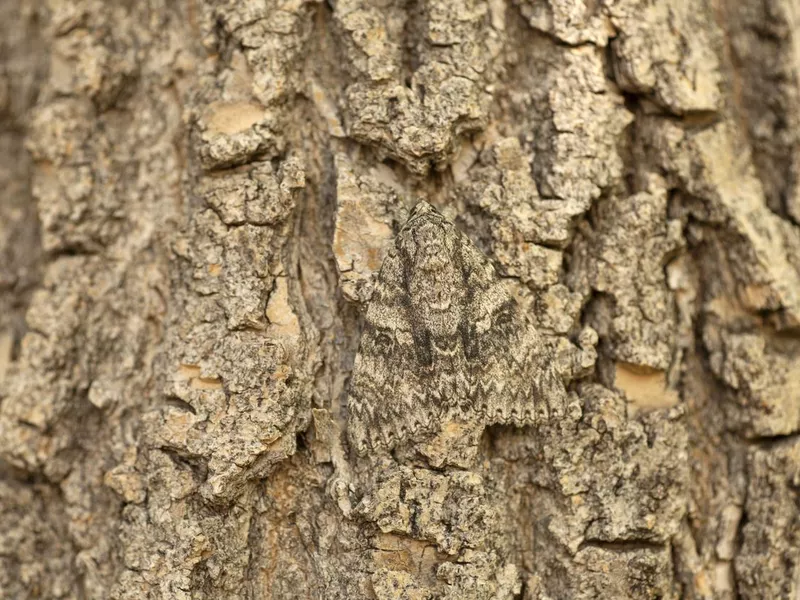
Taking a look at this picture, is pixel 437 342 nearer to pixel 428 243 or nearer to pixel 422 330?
pixel 422 330

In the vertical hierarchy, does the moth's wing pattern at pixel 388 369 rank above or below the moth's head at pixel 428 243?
below

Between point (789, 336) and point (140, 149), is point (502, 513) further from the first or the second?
point (140, 149)

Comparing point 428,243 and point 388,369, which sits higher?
point 428,243

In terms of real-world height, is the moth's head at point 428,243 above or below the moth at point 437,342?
above

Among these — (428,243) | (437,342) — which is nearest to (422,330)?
(437,342)

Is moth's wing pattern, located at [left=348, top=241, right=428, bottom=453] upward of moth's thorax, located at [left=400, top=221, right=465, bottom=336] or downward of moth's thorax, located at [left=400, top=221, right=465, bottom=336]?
downward

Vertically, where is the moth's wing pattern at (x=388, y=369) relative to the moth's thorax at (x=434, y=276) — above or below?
below

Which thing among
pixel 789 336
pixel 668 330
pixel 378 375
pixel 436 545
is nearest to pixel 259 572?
pixel 436 545
